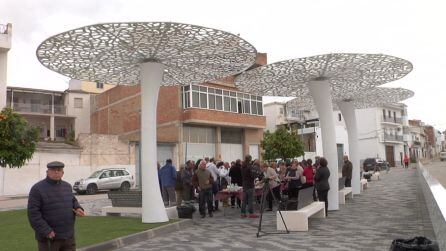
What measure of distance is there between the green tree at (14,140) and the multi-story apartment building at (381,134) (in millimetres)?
58196

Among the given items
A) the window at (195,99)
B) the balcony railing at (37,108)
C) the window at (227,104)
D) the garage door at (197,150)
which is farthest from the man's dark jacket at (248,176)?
the balcony railing at (37,108)

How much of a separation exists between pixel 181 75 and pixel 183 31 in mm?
5157

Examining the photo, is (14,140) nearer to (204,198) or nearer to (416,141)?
(204,198)

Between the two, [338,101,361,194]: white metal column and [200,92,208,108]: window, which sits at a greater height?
[200,92,208,108]: window

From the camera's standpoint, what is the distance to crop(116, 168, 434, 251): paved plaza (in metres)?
9.00

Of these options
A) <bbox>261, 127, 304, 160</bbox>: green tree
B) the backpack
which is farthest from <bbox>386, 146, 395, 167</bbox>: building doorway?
the backpack

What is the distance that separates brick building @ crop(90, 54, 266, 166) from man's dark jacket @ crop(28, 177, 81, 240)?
2872 centimetres

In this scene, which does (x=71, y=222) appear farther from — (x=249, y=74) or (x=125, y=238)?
(x=249, y=74)

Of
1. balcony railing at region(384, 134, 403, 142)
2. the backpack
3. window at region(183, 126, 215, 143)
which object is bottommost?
the backpack

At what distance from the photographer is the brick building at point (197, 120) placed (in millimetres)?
37906

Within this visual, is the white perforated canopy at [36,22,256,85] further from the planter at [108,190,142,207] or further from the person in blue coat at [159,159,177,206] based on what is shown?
the planter at [108,190,142,207]

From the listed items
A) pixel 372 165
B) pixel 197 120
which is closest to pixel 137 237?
pixel 197 120

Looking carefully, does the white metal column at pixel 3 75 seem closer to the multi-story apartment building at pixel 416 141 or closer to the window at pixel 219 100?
the window at pixel 219 100

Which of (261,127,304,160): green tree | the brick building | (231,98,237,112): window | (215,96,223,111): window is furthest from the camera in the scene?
(231,98,237,112): window
